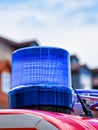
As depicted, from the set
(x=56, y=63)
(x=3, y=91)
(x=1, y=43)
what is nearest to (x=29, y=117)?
(x=56, y=63)

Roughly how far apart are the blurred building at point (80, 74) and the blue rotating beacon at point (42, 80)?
3939 cm

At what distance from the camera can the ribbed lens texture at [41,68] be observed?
2553mm

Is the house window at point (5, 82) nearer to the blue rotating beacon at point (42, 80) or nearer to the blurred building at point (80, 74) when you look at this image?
the blurred building at point (80, 74)

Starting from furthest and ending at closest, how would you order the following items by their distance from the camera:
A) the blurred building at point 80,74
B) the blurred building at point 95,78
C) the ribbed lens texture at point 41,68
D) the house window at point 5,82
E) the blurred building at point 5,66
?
the blurred building at point 95,78 → the blurred building at point 80,74 → the house window at point 5,82 → the blurred building at point 5,66 → the ribbed lens texture at point 41,68

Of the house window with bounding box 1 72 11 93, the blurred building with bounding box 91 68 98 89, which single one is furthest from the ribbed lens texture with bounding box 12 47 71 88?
the blurred building with bounding box 91 68 98 89

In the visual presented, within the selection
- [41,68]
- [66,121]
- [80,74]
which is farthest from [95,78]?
[66,121]

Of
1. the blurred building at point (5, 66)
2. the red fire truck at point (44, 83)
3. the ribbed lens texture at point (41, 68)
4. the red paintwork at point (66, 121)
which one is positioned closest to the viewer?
the red paintwork at point (66, 121)

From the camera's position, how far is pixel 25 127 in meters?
1.94

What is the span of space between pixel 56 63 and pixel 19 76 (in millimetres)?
191

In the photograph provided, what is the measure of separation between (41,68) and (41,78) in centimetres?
5

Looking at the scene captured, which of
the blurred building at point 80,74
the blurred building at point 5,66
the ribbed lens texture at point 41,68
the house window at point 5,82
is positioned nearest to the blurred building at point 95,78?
the blurred building at point 80,74

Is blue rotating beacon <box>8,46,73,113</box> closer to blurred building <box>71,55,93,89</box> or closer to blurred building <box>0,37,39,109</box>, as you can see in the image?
blurred building <box>0,37,39,109</box>

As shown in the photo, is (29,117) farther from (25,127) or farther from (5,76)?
(5,76)

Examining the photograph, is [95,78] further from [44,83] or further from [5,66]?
[44,83]
